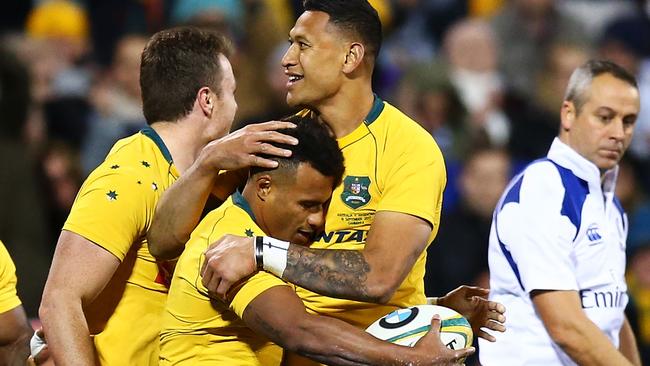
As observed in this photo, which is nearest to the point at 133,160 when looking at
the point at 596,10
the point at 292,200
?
the point at 292,200

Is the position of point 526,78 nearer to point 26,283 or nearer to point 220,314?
point 26,283

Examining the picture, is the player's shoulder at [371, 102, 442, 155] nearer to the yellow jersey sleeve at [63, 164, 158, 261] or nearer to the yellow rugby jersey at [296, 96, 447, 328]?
the yellow rugby jersey at [296, 96, 447, 328]

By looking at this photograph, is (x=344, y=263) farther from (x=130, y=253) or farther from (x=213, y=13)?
(x=213, y=13)

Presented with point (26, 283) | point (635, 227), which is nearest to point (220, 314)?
point (26, 283)

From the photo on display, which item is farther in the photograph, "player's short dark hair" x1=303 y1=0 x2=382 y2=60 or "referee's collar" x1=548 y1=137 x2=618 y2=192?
"referee's collar" x1=548 y1=137 x2=618 y2=192

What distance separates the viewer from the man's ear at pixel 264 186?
5.18 m

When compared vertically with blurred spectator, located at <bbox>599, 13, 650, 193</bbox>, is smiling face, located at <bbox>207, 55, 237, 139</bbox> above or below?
above

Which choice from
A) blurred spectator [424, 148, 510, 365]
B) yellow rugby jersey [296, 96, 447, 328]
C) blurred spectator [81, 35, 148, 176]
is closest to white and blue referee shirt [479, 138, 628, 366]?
yellow rugby jersey [296, 96, 447, 328]

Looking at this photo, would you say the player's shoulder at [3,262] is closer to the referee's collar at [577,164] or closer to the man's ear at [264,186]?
the man's ear at [264,186]

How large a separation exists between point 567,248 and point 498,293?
0.45 metres

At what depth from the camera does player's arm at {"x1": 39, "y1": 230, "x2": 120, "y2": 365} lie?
5.17 metres

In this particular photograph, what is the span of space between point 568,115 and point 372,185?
1.47 metres

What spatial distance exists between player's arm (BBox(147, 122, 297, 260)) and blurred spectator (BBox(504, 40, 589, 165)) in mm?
5502

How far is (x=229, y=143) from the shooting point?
5.27m
